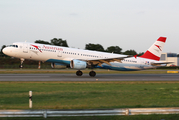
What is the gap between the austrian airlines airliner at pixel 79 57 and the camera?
101 feet

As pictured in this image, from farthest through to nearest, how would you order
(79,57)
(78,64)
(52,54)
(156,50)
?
(156,50)
(79,57)
(52,54)
(78,64)

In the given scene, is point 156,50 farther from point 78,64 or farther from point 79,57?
point 78,64

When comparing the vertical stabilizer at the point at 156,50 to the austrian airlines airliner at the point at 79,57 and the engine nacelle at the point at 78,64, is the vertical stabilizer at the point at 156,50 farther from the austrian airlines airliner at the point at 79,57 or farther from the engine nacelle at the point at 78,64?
the engine nacelle at the point at 78,64

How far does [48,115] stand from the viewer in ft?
24.6

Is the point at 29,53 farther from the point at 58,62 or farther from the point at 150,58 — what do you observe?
the point at 150,58

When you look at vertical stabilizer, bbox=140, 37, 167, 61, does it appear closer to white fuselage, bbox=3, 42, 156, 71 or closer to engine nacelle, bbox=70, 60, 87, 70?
white fuselage, bbox=3, 42, 156, 71

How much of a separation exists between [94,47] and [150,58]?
249 ft

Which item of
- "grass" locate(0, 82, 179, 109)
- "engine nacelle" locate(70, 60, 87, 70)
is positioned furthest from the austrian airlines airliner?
"grass" locate(0, 82, 179, 109)

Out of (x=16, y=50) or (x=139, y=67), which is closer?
(x=16, y=50)

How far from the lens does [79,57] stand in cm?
3338

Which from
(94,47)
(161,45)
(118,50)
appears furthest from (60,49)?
Answer: (118,50)

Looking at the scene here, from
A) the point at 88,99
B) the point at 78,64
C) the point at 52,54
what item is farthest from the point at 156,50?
the point at 88,99

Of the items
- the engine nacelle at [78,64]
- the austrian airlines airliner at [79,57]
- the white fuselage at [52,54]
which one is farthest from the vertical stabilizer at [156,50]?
the engine nacelle at [78,64]

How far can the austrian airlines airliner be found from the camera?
30.9m
